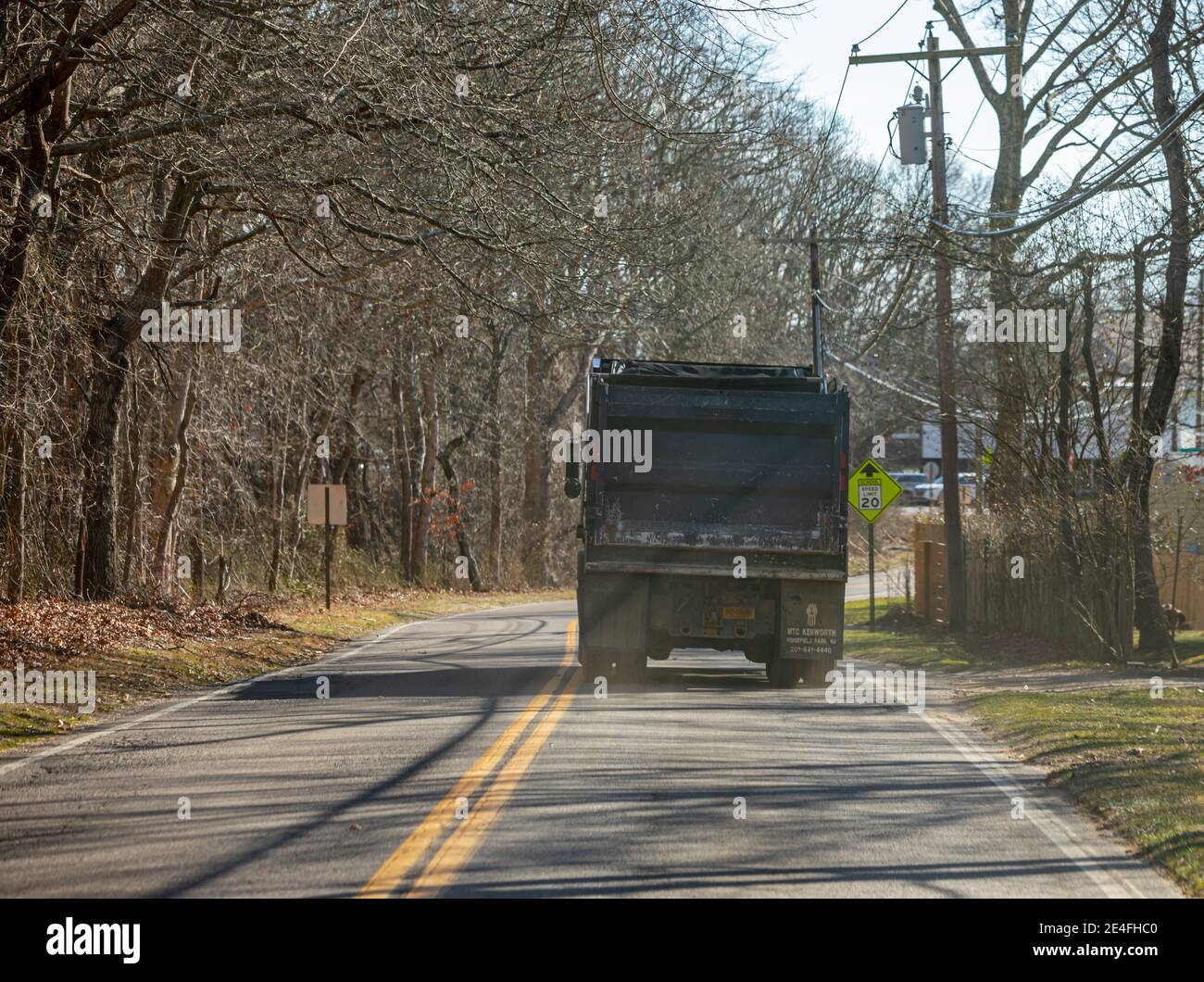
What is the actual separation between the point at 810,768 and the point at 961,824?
1878 millimetres

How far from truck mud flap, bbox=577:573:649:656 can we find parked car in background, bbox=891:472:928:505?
168 ft

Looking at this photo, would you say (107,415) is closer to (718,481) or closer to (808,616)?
(718,481)

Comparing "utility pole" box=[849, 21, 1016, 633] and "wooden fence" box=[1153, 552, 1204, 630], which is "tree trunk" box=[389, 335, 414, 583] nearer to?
"utility pole" box=[849, 21, 1016, 633]

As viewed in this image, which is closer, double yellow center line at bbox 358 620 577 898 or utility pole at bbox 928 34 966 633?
double yellow center line at bbox 358 620 577 898

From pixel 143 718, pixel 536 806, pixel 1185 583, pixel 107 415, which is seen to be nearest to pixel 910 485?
pixel 1185 583

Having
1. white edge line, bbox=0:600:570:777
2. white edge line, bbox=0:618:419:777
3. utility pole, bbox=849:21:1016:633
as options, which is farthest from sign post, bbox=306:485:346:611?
utility pole, bbox=849:21:1016:633

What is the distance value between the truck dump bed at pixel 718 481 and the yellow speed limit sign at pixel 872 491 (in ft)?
33.9

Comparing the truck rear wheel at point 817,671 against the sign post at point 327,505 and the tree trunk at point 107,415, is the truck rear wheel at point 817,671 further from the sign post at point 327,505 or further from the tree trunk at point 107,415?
the sign post at point 327,505

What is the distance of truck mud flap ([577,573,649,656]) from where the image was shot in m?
15.7

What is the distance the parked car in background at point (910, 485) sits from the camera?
7100 cm

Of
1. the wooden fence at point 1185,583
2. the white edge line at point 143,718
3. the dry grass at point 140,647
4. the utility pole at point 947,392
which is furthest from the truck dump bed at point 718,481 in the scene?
the wooden fence at point 1185,583

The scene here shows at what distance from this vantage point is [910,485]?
261 ft

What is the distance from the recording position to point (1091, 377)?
20.2 meters

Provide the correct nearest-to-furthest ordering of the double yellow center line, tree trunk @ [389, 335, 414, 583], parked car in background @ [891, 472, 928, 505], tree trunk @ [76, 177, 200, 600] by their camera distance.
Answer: the double yellow center line < tree trunk @ [76, 177, 200, 600] < tree trunk @ [389, 335, 414, 583] < parked car in background @ [891, 472, 928, 505]
